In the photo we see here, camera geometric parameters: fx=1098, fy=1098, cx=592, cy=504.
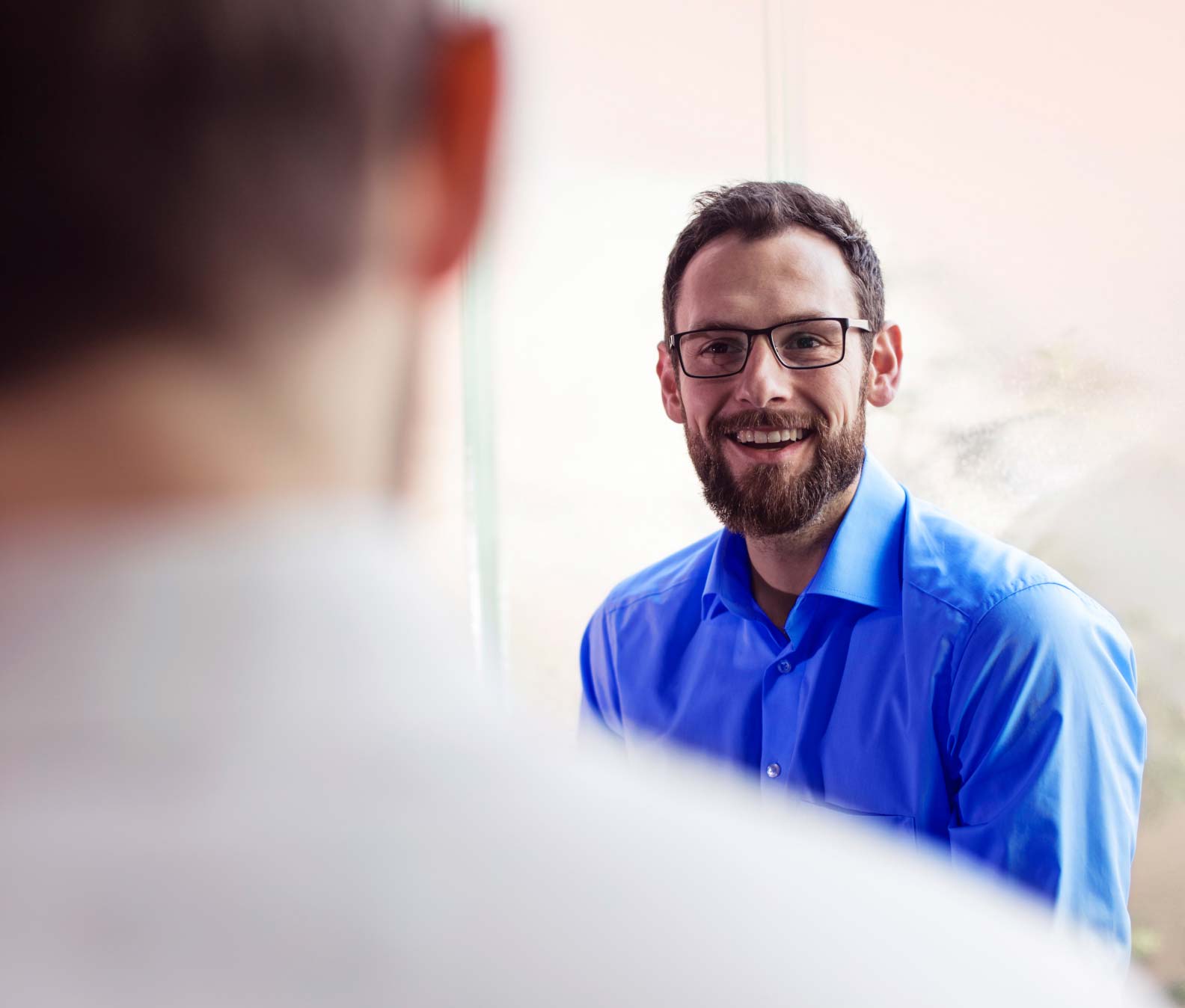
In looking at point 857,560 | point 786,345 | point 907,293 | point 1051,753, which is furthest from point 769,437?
point 907,293

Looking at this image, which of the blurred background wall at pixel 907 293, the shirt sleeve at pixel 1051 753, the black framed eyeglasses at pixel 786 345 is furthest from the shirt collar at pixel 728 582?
the blurred background wall at pixel 907 293

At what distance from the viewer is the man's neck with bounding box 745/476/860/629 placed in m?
1.61

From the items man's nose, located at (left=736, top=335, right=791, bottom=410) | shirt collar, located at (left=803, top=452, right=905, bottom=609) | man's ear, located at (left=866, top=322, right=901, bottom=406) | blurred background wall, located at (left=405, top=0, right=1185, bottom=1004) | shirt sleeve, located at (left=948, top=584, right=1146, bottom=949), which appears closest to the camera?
shirt sleeve, located at (left=948, top=584, right=1146, bottom=949)

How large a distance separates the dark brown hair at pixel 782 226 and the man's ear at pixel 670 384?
57mm

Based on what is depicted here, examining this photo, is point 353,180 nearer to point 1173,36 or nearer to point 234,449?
point 234,449

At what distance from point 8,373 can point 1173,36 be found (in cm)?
265

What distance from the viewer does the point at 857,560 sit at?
1.49m

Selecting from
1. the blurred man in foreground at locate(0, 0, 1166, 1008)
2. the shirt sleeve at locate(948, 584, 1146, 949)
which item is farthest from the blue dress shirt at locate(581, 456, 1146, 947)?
the blurred man in foreground at locate(0, 0, 1166, 1008)

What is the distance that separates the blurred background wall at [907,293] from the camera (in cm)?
239

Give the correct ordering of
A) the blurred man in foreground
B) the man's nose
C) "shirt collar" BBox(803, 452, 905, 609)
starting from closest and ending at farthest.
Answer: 1. the blurred man in foreground
2. "shirt collar" BBox(803, 452, 905, 609)
3. the man's nose

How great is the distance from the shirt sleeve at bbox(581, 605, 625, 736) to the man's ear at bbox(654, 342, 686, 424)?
344 mm

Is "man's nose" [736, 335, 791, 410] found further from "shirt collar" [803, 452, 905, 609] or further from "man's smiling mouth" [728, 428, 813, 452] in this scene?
"shirt collar" [803, 452, 905, 609]

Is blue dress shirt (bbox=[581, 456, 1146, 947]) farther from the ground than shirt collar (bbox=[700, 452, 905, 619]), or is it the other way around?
shirt collar (bbox=[700, 452, 905, 619])

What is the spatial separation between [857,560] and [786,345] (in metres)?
0.34
